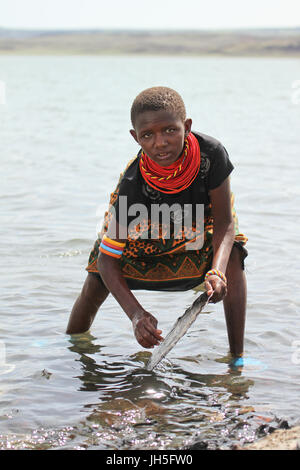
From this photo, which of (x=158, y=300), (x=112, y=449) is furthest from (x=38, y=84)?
(x=112, y=449)

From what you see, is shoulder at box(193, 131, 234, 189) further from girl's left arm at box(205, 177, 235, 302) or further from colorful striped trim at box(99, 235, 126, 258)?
colorful striped trim at box(99, 235, 126, 258)

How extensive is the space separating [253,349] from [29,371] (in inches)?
50.8

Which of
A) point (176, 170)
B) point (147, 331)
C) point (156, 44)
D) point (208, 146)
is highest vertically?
point (156, 44)

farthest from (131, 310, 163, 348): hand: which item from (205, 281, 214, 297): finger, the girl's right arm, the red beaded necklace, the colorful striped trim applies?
the red beaded necklace

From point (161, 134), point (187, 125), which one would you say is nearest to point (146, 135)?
point (161, 134)

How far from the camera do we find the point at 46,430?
3.30m

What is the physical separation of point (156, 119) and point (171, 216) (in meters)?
0.59

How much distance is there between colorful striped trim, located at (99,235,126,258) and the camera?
3.70m

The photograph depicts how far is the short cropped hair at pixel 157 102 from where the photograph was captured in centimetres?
341

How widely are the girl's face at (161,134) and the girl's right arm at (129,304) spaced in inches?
22.5

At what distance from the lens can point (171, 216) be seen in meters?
3.82

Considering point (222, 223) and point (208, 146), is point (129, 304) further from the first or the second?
point (208, 146)

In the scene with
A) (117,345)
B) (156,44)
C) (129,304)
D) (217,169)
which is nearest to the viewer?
(129,304)

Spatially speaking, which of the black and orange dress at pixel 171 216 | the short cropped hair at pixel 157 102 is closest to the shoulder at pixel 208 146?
the black and orange dress at pixel 171 216
